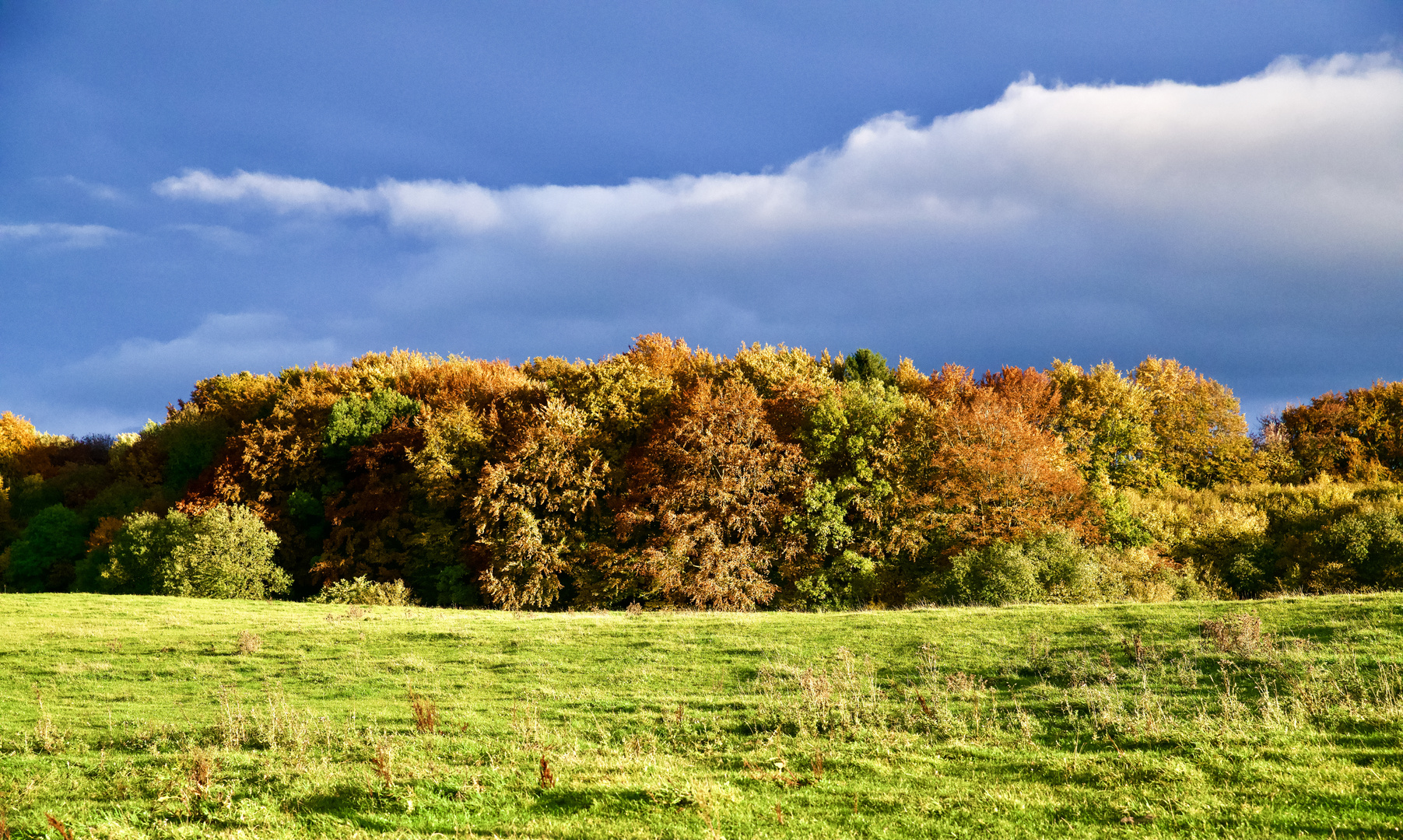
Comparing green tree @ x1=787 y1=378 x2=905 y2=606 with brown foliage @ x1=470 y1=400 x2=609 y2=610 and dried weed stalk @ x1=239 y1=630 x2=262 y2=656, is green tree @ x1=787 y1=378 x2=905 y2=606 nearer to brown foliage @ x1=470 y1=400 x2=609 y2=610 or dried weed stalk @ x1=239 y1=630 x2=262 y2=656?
brown foliage @ x1=470 y1=400 x2=609 y2=610

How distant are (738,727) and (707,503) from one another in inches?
1191

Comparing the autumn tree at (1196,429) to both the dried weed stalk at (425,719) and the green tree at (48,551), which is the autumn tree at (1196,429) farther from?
the green tree at (48,551)

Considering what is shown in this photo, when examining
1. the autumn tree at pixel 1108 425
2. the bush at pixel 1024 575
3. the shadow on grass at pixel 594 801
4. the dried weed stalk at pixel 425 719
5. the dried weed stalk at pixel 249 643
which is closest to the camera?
the shadow on grass at pixel 594 801

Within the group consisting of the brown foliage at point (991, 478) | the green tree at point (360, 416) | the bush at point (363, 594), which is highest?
the green tree at point (360, 416)

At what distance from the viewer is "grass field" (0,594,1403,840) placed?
927 centimetres

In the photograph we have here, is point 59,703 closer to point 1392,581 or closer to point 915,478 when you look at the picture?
point 915,478

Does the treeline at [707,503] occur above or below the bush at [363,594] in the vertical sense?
above

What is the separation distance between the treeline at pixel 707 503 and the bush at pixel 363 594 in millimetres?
3923

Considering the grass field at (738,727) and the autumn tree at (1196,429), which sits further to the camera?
the autumn tree at (1196,429)

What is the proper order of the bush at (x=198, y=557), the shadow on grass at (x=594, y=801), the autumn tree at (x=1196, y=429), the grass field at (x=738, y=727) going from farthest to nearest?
the autumn tree at (x=1196, y=429), the bush at (x=198, y=557), the shadow on grass at (x=594, y=801), the grass field at (x=738, y=727)

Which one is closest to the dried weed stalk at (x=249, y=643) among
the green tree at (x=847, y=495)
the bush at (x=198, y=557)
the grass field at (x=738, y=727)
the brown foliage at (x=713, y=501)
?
the grass field at (x=738, y=727)

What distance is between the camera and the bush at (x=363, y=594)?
41.0m

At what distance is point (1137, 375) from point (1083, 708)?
64720 millimetres

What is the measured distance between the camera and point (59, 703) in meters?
18.6
